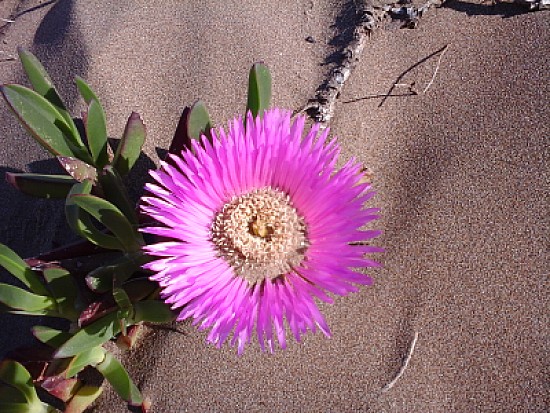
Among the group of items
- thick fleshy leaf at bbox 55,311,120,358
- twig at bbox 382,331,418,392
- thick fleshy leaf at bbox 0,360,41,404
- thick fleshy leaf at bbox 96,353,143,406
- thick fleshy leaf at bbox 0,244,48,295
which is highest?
thick fleshy leaf at bbox 0,244,48,295

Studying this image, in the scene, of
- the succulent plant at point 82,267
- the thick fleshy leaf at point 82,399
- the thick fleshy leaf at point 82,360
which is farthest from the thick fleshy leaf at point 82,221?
the thick fleshy leaf at point 82,399

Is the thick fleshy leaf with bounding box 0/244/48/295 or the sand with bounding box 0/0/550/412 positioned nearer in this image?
the thick fleshy leaf with bounding box 0/244/48/295

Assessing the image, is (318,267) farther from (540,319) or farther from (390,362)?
(540,319)

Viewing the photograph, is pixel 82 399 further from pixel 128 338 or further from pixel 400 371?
pixel 400 371

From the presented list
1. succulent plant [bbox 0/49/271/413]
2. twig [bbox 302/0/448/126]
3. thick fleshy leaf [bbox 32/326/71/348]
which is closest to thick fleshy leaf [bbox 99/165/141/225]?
succulent plant [bbox 0/49/271/413]

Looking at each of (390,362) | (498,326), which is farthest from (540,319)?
(390,362)

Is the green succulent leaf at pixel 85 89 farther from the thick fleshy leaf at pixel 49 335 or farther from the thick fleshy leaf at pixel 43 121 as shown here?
the thick fleshy leaf at pixel 49 335

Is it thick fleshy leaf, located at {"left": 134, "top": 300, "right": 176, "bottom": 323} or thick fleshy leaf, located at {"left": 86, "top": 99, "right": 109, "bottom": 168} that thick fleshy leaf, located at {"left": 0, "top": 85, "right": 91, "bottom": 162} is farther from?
thick fleshy leaf, located at {"left": 134, "top": 300, "right": 176, "bottom": 323}
